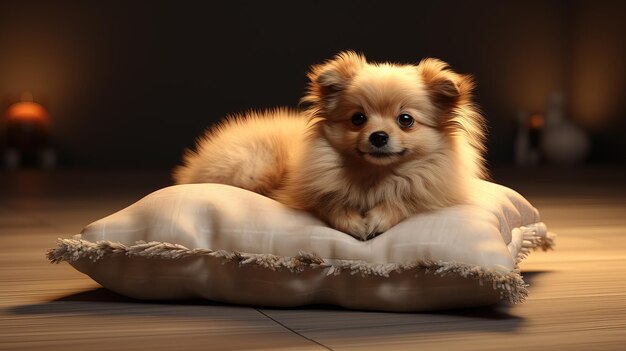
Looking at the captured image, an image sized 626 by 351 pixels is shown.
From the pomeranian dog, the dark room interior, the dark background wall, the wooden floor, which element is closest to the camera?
the wooden floor

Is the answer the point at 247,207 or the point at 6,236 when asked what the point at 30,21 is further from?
the point at 247,207

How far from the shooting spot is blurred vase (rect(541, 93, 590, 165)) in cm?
601

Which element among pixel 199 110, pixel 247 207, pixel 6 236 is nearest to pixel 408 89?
pixel 247 207

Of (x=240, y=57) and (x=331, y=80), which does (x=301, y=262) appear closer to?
(x=331, y=80)

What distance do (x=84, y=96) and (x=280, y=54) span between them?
1.26 m

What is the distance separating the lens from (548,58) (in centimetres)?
655

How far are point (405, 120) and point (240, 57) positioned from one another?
4478 mm

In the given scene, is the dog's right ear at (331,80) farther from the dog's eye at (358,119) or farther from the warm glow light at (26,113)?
the warm glow light at (26,113)

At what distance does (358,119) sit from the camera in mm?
1627

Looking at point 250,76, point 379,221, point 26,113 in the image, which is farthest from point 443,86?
point 250,76

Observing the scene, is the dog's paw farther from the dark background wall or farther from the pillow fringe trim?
the dark background wall

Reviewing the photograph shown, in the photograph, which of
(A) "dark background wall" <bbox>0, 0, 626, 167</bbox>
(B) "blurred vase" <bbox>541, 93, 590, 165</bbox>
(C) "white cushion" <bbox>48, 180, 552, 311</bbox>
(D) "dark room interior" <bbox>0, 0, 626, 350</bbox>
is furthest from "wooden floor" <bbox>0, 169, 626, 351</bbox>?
(B) "blurred vase" <bbox>541, 93, 590, 165</bbox>

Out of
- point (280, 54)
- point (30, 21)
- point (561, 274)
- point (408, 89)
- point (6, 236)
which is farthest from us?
point (280, 54)

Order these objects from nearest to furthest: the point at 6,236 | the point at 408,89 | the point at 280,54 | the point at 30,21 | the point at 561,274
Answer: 1. the point at 408,89
2. the point at 561,274
3. the point at 6,236
4. the point at 30,21
5. the point at 280,54
